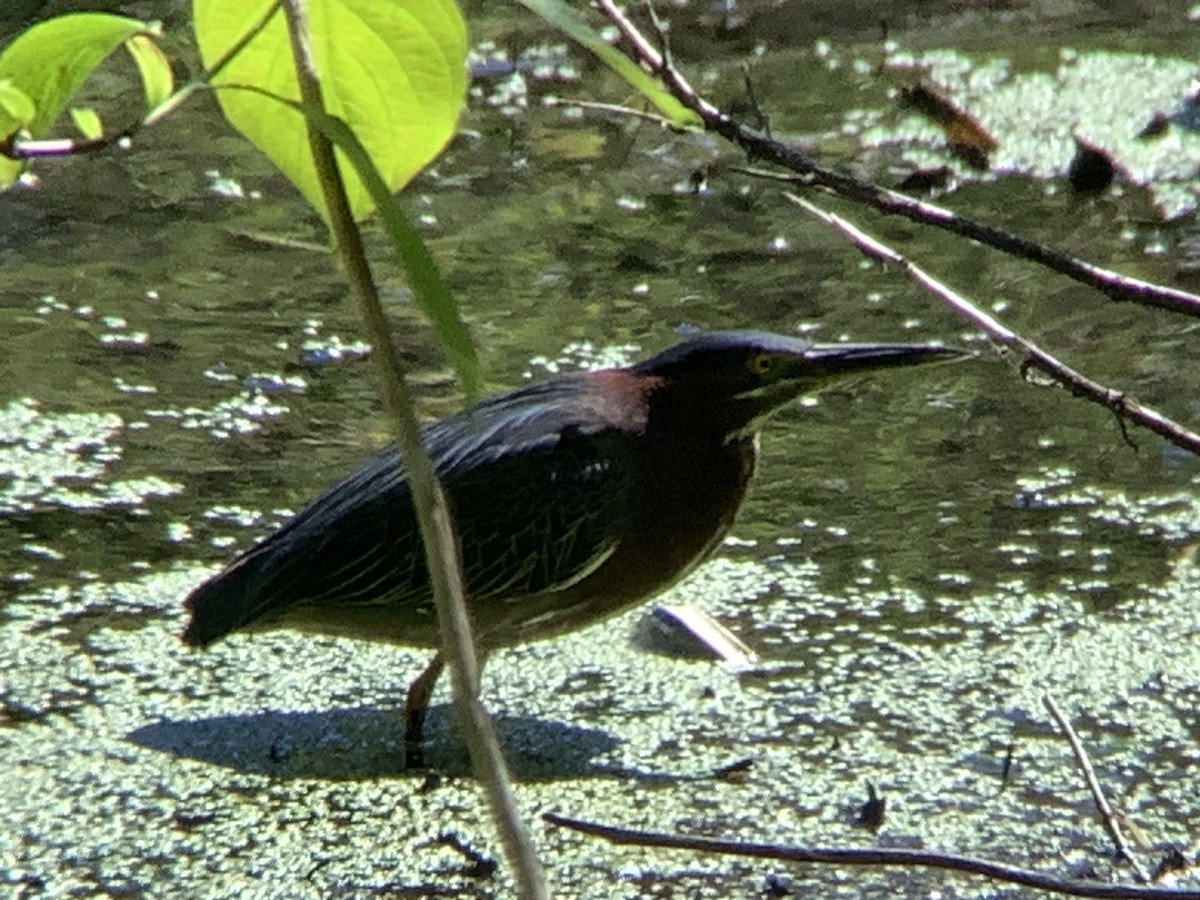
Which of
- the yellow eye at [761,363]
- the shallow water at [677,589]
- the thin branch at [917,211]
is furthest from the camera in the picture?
the yellow eye at [761,363]

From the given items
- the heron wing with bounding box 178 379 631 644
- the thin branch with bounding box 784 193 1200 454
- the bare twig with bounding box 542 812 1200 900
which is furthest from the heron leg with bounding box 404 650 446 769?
the bare twig with bounding box 542 812 1200 900

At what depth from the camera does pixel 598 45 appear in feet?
2.84

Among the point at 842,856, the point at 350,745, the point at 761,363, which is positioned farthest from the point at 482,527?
the point at 842,856

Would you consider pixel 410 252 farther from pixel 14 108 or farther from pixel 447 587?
pixel 14 108

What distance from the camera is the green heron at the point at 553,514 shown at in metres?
3.92

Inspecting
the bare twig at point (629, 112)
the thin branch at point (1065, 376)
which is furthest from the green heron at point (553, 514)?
the thin branch at point (1065, 376)

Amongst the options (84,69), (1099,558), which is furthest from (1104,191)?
(84,69)

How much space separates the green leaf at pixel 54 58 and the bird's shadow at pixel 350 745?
2915mm

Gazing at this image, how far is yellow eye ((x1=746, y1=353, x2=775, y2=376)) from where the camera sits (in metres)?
3.98

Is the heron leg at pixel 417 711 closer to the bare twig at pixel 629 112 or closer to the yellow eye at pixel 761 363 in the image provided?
the yellow eye at pixel 761 363

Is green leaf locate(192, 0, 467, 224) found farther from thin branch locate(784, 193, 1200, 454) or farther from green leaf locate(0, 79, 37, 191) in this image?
thin branch locate(784, 193, 1200, 454)

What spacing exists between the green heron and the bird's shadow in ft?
0.30

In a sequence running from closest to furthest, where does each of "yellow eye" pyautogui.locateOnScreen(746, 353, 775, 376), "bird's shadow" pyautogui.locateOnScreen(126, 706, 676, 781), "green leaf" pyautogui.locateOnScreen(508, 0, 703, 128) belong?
"green leaf" pyautogui.locateOnScreen(508, 0, 703, 128) < "bird's shadow" pyautogui.locateOnScreen(126, 706, 676, 781) < "yellow eye" pyautogui.locateOnScreen(746, 353, 775, 376)

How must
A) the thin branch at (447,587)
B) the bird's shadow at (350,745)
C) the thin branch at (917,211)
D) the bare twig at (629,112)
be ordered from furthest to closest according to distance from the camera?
the bird's shadow at (350,745) → the thin branch at (917,211) → the bare twig at (629,112) → the thin branch at (447,587)
